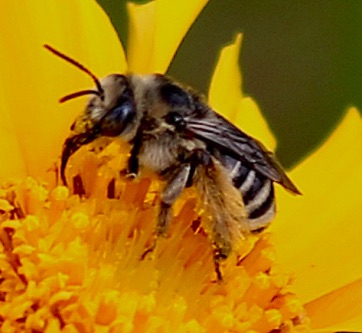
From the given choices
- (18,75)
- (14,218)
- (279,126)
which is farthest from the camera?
(279,126)

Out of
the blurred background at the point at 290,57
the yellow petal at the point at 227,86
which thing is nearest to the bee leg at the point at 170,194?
the yellow petal at the point at 227,86

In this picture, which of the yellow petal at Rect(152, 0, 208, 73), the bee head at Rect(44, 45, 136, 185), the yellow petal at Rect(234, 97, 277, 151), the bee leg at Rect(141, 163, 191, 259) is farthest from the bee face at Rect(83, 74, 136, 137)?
the yellow petal at Rect(234, 97, 277, 151)

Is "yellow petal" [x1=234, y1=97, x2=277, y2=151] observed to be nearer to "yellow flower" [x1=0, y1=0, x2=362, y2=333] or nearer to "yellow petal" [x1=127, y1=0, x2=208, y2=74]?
"yellow flower" [x1=0, y1=0, x2=362, y2=333]

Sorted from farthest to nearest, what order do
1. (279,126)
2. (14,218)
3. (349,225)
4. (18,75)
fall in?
(279,126), (349,225), (18,75), (14,218)

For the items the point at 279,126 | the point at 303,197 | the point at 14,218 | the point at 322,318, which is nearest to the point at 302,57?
the point at 279,126

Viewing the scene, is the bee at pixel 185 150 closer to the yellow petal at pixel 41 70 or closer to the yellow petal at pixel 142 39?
the yellow petal at pixel 41 70

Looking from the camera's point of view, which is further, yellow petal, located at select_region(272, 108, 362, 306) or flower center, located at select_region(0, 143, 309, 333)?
yellow petal, located at select_region(272, 108, 362, 306)

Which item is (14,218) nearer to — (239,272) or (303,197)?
(239,272)

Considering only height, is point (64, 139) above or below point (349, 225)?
above
